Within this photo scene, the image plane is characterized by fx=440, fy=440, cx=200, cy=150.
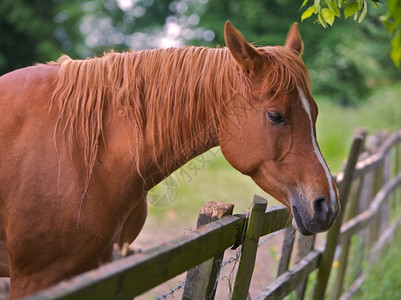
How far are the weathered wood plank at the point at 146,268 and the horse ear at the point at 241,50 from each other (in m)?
0.82

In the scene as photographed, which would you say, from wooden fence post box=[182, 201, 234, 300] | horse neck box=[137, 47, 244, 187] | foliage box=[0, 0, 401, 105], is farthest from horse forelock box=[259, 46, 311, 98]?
foliage box=[0, 0, 401, 105]

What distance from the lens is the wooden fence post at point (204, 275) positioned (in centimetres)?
190

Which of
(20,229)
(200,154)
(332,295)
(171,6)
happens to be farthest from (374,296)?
(171,6)

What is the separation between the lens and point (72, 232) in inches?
85.9

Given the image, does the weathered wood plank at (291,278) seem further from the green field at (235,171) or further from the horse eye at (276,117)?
the horse eye at (276,117)

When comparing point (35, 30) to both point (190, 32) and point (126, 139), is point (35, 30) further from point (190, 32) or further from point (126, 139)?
point (126, 139)

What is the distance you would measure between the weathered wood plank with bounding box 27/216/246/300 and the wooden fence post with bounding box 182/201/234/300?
0.06 metres

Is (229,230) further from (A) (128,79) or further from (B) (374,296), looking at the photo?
(B) (374,296)

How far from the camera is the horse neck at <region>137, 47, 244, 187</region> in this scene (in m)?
2.32

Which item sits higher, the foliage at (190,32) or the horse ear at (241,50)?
the horse ear at (241,50)

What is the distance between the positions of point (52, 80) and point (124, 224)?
0.90 metres

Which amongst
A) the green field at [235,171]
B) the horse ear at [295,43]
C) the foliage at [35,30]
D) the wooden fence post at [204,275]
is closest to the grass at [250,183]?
the green field at [235,171]

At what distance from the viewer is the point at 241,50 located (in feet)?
7.39

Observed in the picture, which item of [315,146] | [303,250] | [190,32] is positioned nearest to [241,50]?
[315,146]
